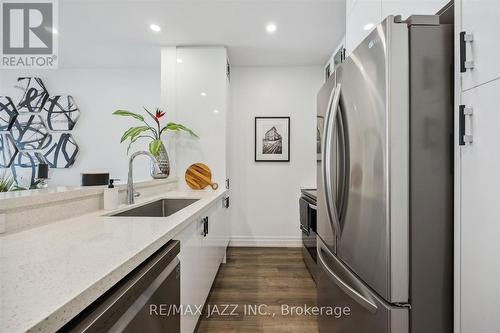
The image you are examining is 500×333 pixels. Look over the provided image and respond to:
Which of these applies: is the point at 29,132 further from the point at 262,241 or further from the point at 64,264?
the point at 64,264

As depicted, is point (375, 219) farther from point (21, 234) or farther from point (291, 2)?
point (291, 2)

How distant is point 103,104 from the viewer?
365 cm

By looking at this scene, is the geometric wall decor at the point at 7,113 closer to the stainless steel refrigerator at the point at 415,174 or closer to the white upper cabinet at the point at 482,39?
the stainless steel refrigerator at the point at 415,174

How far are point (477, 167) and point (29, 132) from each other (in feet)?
16.4

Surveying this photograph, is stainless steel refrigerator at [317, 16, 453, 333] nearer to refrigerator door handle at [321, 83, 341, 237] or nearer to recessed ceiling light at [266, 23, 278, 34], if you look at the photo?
refrigerator door handle at [321, 83, 341, 237]

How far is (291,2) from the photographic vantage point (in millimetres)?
2141

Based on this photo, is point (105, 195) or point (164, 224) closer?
point (164, 224)

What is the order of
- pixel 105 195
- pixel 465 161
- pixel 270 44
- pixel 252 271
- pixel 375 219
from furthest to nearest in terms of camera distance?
1. pixel 270 44
2. pixel 252 271
3. pixel 105 195
4. pixel 375 219
5. pixel 465 161

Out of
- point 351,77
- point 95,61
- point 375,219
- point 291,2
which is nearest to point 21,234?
point 375,219

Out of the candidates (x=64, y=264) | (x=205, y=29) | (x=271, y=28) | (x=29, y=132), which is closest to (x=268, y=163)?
(x=271, y=28)

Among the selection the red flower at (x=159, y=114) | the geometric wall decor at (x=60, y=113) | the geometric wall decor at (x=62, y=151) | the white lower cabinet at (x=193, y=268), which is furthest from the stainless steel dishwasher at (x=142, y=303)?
the geometric wall decor at (x=60, y=113)

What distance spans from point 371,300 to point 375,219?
0.31 m

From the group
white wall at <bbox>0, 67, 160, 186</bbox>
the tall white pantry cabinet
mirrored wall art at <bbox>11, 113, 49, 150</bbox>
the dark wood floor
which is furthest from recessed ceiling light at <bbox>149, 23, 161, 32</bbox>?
the dark wood floor

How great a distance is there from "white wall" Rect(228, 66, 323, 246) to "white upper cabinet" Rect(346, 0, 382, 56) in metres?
1.78
